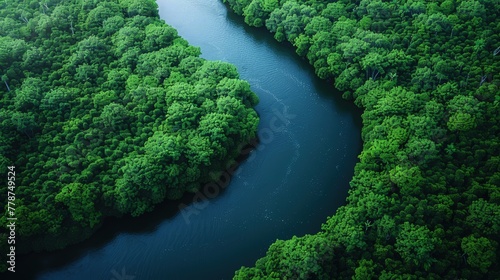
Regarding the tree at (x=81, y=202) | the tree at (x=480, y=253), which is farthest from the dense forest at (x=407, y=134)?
the tree at (x=81, y=202)

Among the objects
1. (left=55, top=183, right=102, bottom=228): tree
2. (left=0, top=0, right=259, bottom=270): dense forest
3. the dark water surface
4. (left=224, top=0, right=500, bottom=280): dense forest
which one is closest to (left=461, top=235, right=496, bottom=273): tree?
(left=224, top=0, right=500, bottom=280): dense forest

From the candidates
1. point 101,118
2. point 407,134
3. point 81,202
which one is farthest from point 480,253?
point 101,118

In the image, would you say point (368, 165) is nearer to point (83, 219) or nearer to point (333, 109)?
point (333, 109)

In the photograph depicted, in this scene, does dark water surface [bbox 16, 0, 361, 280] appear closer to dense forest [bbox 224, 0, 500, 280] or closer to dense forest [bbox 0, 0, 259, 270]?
dense forest [bbox 0, 0, 259, 270]

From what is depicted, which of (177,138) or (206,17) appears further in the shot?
(206,17)

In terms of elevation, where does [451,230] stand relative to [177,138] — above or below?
above

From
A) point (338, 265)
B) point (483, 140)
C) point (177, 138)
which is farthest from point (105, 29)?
point (483, 140)
